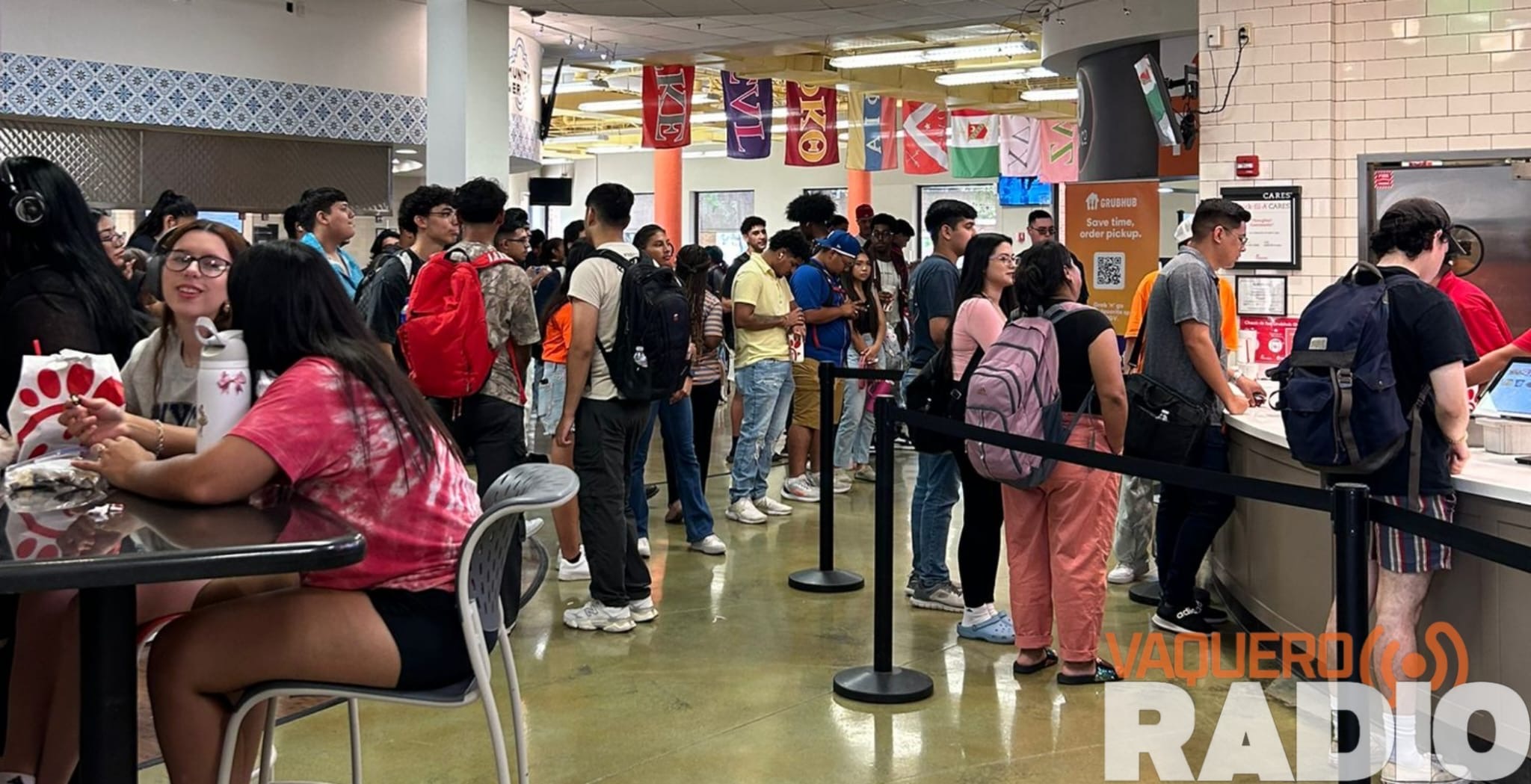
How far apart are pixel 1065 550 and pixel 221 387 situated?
112 inches

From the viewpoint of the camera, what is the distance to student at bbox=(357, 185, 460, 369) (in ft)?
17.9

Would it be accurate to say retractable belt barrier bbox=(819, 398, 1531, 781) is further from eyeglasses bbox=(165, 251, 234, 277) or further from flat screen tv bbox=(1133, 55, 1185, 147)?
flat screen tv bbox=(1133, 55, 1185, 147)

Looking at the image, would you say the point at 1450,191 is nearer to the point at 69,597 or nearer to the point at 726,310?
the point at 726,310

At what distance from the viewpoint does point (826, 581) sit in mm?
5922

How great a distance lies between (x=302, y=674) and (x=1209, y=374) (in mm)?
3769

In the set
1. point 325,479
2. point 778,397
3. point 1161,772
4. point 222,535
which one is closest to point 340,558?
point 222,535

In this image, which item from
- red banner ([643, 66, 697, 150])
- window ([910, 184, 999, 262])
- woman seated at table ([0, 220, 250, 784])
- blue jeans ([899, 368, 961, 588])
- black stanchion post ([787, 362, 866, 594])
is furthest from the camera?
window ([910, 184, 999, 262])

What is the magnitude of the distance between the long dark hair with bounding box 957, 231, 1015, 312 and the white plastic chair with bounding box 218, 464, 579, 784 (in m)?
2.60

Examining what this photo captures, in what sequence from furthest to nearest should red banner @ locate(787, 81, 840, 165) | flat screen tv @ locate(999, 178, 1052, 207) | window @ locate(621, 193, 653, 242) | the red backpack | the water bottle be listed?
1. window @ locate(621, 193, 653, 242)
2. flat screen tv @ locate(999, 178, 1052, 207)
3. red banner @ locate(787, 81, 840, 165)
4. the red backpack
5. the water bottle

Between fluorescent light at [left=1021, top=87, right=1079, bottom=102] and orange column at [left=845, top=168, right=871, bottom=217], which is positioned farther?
orange column at [left=845, top=168, right=871, bottom=217]

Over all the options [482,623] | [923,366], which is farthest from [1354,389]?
[482,623]

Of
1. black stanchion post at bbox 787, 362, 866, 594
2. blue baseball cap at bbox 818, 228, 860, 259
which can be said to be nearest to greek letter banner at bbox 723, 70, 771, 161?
blue baseball cap at bbox 818, 228, 860, 259

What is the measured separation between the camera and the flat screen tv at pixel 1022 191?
21484 millimetres

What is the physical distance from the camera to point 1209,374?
519cm
